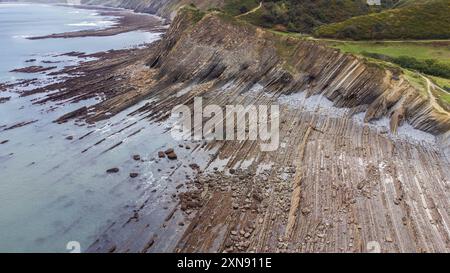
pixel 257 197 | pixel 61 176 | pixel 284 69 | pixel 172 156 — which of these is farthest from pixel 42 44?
pixel 257 197

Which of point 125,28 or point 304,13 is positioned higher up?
point 304,13

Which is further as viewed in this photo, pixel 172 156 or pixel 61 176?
pixel 172 156

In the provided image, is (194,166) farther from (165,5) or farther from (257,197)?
(165,5)

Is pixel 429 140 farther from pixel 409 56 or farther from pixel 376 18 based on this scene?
pixel 376 18

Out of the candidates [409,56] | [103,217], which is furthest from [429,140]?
[103,217]

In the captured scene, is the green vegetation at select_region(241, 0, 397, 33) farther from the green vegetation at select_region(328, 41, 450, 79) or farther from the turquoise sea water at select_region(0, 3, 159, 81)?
the turquoise sea water at select_region(0, 3, 159, 81)

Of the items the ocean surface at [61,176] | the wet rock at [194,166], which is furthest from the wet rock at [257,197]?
the ocean surface at [61,176]
